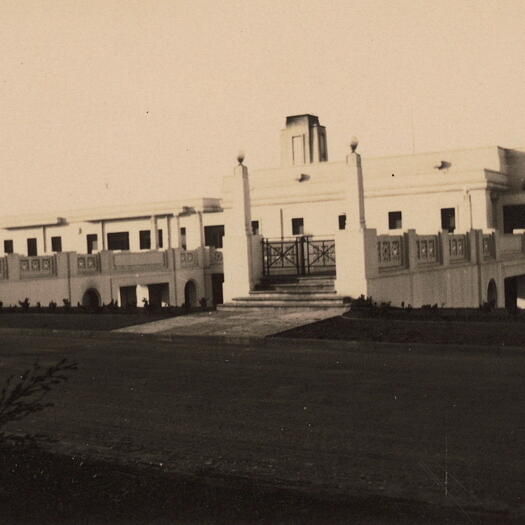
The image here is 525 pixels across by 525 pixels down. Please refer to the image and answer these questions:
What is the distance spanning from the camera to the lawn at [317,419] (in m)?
6.09

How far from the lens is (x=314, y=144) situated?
58188 millimetres

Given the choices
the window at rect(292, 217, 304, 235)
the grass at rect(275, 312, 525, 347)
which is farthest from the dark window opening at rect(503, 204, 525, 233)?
the grass at rect(275, 312, 525, 347)

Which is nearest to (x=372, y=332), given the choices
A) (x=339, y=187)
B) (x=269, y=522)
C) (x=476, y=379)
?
(x=476, y=379)

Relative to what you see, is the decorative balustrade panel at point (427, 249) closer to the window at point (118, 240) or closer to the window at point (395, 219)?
the window at point (395, 219)

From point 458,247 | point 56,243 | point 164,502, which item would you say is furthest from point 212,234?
point 164,502

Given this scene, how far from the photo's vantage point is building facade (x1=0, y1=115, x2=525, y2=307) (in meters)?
23.2

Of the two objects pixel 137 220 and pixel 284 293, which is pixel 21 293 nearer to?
pixel 284 293

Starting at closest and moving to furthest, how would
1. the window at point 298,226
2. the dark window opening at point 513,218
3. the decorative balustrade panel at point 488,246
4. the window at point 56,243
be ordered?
the decorative balustrade panel at point 488,246 < the dark window opening at point 513,218 < the window at point 298,226 < the window at point 56,243

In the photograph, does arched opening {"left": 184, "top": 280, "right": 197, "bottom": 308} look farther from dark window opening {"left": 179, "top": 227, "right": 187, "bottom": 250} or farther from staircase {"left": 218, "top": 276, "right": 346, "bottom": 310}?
staircase {"left": 218, "top": 276, "right": 346, "bottom": 310}

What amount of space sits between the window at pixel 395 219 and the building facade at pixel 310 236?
0.17 ft

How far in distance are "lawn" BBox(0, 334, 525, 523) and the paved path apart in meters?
2.61

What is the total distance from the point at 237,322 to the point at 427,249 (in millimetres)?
9693

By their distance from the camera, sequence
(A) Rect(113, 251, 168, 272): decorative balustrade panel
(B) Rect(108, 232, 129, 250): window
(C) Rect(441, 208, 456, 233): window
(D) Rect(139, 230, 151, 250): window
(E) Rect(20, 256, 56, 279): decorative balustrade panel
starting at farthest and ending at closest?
(B) Rect(108, 232, 129, 250): window → (D) Rect(139, 230, 151, 250): window → (C) Rect(441, 208, 456, 233): window → (A) Rect(113, 251, 168, 272): decorative balustrade panel → (E) Rect(20, 256, 56, 279): decorative balustrade panel

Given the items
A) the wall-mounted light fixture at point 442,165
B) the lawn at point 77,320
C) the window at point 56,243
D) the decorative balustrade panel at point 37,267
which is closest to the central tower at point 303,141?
the wall-mounted light fixture at point 442,165
